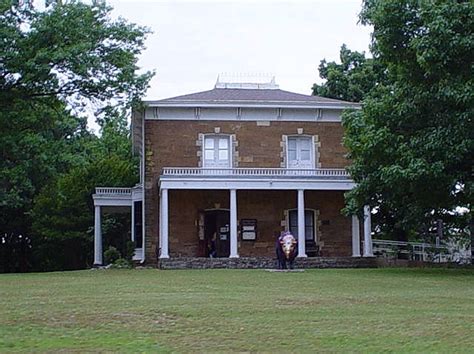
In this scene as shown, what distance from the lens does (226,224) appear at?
36500 millimetres

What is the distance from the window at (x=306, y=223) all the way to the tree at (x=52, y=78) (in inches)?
331

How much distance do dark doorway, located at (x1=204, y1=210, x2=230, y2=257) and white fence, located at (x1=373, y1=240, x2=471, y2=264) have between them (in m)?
6.37

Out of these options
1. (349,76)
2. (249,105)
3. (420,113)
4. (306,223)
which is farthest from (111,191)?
(420,113)

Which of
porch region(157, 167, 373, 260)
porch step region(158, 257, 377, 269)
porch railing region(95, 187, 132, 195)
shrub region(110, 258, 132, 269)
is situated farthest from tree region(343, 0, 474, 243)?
porch railing region(95, 187, 132, 195)

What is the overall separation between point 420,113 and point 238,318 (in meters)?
14.1

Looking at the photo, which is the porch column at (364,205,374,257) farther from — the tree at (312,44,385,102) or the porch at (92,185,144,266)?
the tree at (312,44,385,102)

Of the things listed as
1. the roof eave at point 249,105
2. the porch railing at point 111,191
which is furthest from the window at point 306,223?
A: the porch railing at point 111,191

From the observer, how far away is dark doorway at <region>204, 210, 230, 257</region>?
119 feet

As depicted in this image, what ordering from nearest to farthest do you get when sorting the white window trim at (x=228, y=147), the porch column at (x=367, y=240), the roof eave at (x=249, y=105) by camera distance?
the roof eave at (x=249, y=105) → the porch column at (x=367, y=240) → the white window trim at (x=228, y=147)

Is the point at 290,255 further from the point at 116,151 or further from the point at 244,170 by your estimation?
the point at 116,151

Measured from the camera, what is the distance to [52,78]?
30.7 meters

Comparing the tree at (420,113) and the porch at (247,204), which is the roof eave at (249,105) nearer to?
the porch at (247,204)

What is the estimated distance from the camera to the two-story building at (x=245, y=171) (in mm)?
35562

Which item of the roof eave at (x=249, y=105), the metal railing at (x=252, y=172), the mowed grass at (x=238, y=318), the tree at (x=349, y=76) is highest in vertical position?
the tree at (x=349, y=76)
